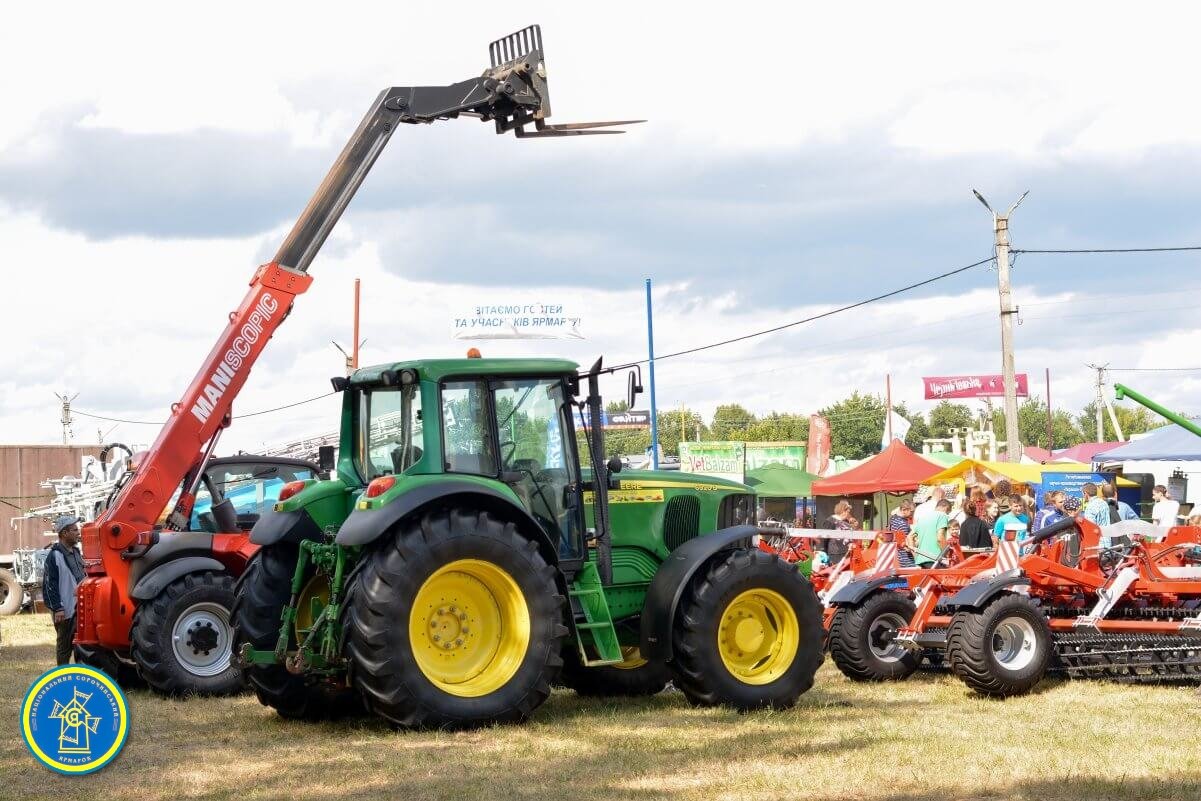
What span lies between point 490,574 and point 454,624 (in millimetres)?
375

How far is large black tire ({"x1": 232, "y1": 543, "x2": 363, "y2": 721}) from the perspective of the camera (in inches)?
355

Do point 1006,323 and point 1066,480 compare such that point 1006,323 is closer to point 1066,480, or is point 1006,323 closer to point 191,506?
point 1066,480

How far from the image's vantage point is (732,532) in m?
9.36

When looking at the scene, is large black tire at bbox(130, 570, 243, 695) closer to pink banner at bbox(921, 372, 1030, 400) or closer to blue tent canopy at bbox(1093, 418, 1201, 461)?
blue tent canopy at bbox(1093, 418, 1201, 461)

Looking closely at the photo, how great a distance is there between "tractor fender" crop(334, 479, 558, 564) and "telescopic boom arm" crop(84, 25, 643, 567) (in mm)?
3320

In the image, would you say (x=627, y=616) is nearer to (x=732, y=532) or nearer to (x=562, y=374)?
(x=732, y=532)

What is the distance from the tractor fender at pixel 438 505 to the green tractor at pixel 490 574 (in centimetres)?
1

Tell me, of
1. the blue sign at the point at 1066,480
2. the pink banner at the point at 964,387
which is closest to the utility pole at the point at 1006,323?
the blue sign at the point at 1066,480

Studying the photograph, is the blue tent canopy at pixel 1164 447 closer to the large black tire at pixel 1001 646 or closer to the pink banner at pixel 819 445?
the large black tire at pixel 1001 646

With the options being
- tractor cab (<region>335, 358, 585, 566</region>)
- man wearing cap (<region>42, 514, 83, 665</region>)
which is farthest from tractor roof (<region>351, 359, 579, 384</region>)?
man wearing cap (<region>42, 514, 83, 665</region>)

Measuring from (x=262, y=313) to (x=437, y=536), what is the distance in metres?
4.15

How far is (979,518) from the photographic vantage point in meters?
14.9

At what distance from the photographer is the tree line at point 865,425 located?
97938 millimetres

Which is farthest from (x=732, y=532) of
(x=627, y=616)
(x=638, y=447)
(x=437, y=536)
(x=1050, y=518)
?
(x=638, y=447)
